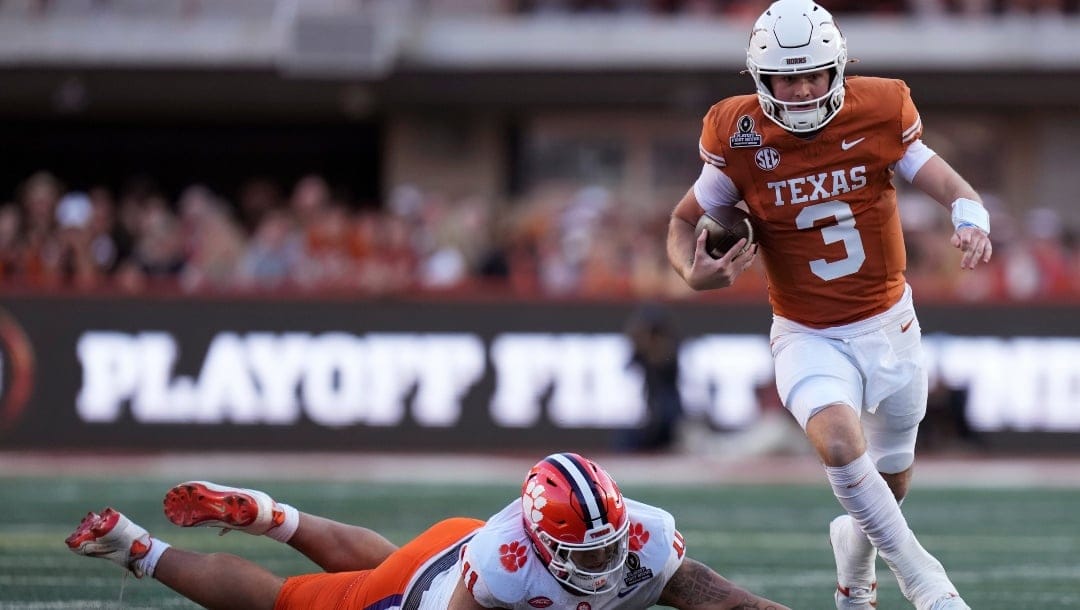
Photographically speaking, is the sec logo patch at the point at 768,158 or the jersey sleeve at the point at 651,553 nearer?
the jersey sleeve at the point at 651,553

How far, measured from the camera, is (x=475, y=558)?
4.57 meters

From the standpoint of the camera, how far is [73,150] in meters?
20.8

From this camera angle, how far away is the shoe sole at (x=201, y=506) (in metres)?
5.18

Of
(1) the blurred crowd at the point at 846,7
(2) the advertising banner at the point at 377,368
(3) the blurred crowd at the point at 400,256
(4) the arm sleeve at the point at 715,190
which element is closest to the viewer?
(4) the arm sleeve at the point at 715,190

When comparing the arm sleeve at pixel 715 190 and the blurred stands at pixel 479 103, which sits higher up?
the arm sleeve at pixel 715 190

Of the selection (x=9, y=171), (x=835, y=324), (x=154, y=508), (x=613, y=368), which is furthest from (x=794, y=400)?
(x=9, y=171)

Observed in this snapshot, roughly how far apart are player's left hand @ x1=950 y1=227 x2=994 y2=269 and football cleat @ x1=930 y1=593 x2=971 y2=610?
1004mm

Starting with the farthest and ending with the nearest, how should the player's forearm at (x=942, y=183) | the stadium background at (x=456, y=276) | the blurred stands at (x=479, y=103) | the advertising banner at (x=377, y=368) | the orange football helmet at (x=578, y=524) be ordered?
the blurred stands at (x=479, y=103) < the advertising banner at (x=377, y=368) < the stadium background at (x=456, y=276) < the player's forearm at (x=942, y=183) < the orange football helmet at (x=578, y=524)

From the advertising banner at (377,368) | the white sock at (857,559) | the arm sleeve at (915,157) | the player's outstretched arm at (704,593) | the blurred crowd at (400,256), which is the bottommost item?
the advertising banner at (377,368)

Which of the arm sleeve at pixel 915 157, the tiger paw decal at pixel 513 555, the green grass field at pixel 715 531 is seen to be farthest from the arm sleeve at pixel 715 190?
the green grass field at pixel 715 531

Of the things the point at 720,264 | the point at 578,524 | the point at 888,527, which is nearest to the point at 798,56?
the point at 720,264

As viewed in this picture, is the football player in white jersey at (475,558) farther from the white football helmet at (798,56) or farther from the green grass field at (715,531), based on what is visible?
the white football helmet at (798,56)

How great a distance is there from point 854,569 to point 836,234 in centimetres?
115

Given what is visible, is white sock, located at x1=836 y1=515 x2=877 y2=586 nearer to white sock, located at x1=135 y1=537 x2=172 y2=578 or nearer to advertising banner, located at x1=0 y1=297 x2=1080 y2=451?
white sock, located at x1=135 y1=537 x2=172 y2=578
